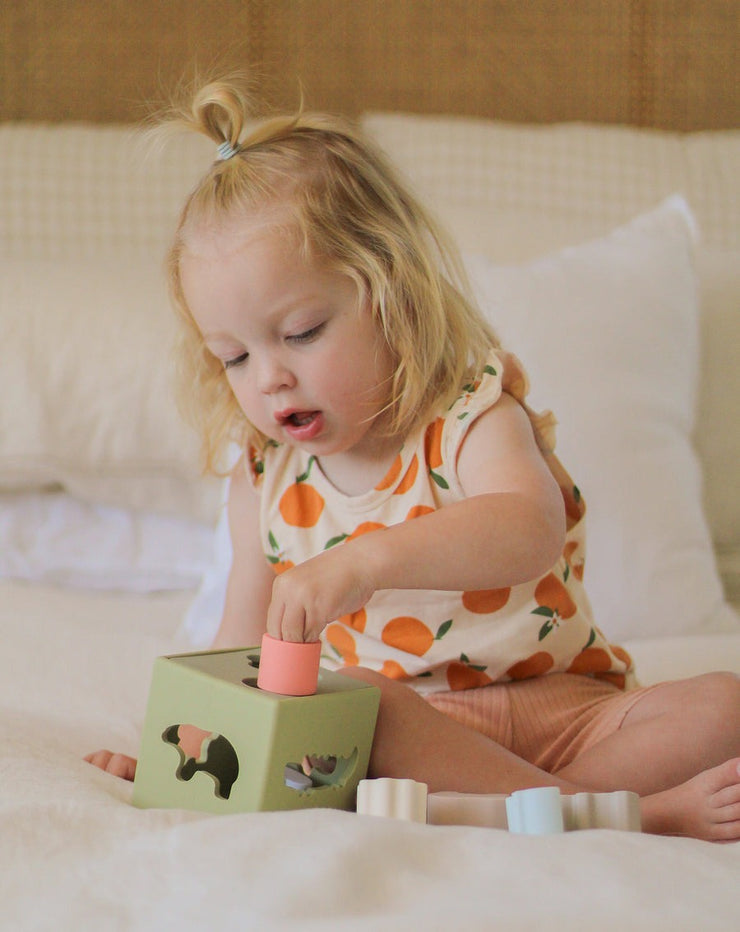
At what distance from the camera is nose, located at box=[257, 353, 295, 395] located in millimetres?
982

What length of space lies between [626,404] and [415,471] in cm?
47

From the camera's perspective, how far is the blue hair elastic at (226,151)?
108 centimetres

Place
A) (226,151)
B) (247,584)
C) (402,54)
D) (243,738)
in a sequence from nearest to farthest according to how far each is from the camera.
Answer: (243,738)
(226,151)
(247,584)
(402,54)

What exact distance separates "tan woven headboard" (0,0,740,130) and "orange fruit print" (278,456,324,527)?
43.1 inches

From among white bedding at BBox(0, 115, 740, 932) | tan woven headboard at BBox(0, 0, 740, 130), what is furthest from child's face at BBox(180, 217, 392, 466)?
tan woven headboard at BBox(0, 0, 740, 130)

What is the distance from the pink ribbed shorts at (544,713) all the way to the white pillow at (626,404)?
0.36 metres

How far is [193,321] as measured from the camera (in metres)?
1.16

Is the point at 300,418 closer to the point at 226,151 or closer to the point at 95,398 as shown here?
the point at 226,151

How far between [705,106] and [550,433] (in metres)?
1.22

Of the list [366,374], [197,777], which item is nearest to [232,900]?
[197,777]

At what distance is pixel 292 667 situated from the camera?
2.52ft

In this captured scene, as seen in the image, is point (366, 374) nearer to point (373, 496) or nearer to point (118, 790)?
point (373, 496)

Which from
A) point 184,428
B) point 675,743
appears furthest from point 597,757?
point 184,428

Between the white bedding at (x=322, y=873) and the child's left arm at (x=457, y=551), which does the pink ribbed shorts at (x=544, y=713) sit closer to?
the child's left arm at (x=457, y=551)
